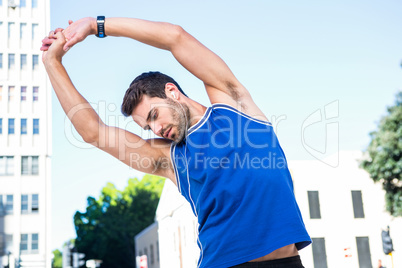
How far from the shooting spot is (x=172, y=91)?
2461 mm

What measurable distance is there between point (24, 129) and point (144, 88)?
51.1m

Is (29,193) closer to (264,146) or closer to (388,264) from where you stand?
(388,264)

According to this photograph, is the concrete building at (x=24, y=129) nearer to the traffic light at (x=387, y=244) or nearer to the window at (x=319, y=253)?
the window at (x=319, y=253)

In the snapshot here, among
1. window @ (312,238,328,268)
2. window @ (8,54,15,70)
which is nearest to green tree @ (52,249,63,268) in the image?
window @ (8,54,15,70)

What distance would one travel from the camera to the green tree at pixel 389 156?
20.8m

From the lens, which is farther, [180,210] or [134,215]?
[134,215]

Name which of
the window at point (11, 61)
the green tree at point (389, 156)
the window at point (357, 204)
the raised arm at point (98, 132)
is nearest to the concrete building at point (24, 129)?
the window at point (11, 61)

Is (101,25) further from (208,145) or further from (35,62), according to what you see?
(35,62)

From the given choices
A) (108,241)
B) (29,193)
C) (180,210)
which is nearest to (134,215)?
(108,241)

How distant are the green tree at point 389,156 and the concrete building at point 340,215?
7.95 meters

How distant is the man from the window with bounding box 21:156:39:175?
5075 centimetres

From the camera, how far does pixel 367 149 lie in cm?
2188

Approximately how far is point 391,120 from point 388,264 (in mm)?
14090

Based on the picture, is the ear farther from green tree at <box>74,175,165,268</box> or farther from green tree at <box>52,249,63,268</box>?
green tree at <box>52,249,63,268</box>
